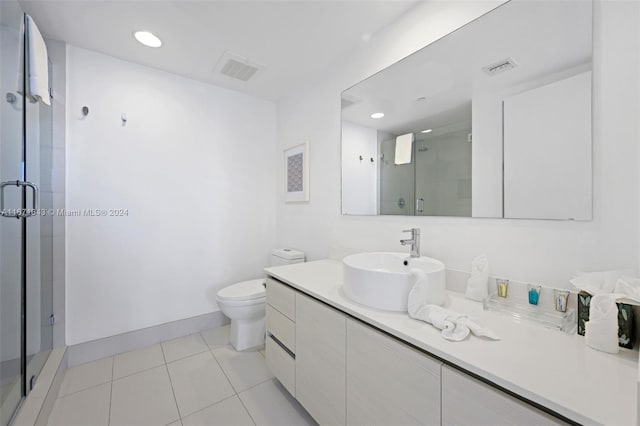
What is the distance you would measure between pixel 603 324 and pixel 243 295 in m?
1.88

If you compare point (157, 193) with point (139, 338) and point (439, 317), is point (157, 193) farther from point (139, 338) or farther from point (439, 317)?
point (439, 317)

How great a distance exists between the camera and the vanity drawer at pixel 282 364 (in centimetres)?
141

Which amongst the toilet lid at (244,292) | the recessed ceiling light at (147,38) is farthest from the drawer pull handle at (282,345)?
the recessed ceiling light at (147,38)

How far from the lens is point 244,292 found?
2.04 meters

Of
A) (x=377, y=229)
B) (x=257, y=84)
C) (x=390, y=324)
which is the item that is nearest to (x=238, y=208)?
(x=257, y=84)

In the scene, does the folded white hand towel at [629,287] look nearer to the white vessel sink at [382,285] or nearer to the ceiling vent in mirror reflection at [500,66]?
the white vessel sink at [382,285]

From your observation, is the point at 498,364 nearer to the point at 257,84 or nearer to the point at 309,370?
the point at 309,370

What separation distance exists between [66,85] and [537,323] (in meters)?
2.96

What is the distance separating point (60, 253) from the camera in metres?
1.77

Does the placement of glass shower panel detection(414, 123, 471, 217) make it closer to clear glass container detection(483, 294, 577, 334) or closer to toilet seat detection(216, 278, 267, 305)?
clear glass container detection(483, 294, 577, 334)

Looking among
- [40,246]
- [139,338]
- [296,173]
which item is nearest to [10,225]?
[40,246]

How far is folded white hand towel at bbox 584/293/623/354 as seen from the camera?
0.71 m

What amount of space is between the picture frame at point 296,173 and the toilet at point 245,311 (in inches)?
33.4

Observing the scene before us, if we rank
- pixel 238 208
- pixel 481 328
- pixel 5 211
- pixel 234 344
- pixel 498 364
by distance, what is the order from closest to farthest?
pixel 498 364
pixel 481 328
pixel 5 211
pixel 234 344
pixel 238 208
